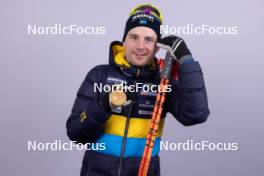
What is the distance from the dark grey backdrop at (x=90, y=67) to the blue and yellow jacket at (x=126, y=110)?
0.63 metres

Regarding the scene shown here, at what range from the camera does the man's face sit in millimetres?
1388

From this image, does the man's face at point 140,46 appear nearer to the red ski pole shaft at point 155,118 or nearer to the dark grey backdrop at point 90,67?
the red ski pole shaft at point 155,118

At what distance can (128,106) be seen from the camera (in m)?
1.36

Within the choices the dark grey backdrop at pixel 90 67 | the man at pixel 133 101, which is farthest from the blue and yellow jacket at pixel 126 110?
the dark grey backdrop at pixel 90 67

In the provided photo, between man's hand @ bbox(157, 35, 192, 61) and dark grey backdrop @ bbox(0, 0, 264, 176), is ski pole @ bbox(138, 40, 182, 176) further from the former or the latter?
dark grey backdrop @ bbox(0, 0, 264, 176)

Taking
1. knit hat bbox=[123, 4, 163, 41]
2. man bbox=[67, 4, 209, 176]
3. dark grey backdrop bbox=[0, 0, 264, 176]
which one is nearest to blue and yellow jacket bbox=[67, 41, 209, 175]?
man bbox=[67, 4, 209, 176]

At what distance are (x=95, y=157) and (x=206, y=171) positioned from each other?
897 millimetres

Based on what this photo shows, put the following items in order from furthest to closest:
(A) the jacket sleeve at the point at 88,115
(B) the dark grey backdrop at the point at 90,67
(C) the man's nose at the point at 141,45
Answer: (B) the dark grey backdrop at the point at 90,67
(C) the man's nose at the point at 141,45
(A) the jacket sleeve at the point at 88,115

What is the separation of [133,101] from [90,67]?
Result: 726 millimetres

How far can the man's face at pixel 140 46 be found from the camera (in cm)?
139

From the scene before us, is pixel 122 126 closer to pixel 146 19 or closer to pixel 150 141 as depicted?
pixel 150 141

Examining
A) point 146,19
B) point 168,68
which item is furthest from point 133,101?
point 146,19
